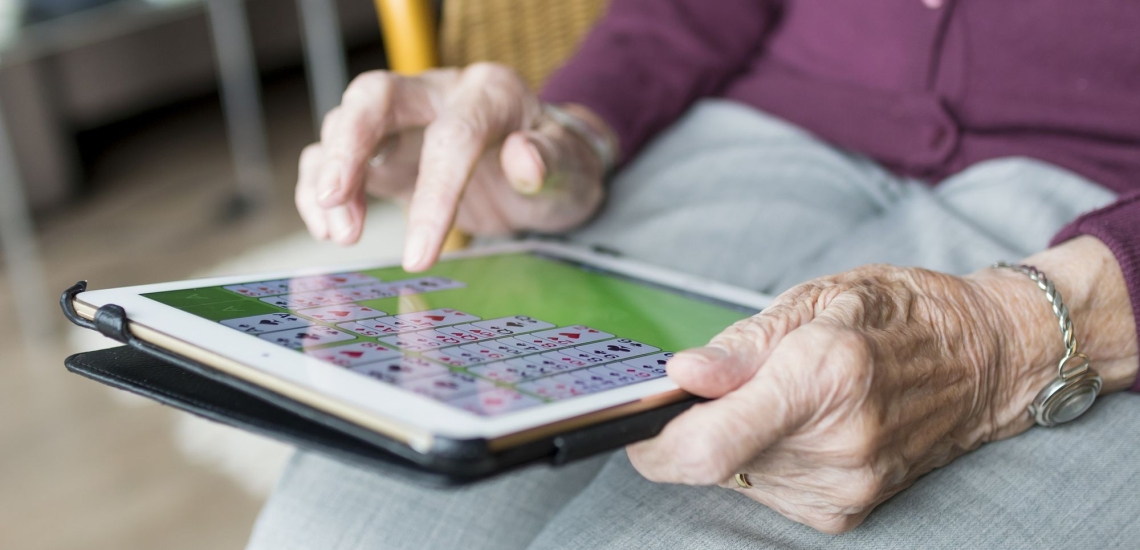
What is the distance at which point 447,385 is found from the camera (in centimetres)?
43

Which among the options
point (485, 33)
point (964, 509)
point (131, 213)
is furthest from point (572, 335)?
point (131, 213)

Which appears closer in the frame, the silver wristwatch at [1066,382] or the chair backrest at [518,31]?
the silver wristwatch at [1066,382]

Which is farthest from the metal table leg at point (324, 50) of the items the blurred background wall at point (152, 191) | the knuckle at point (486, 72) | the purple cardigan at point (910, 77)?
the knuckle at point (486, 72)

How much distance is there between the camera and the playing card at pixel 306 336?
1.54ft

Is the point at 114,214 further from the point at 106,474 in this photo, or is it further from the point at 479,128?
the point at 479,128

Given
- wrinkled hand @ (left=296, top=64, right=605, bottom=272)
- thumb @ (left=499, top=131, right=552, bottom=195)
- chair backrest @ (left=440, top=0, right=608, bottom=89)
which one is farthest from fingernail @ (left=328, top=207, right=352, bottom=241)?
Result: chair backrest @ (left=440, top=0, right=608, bottom=89)

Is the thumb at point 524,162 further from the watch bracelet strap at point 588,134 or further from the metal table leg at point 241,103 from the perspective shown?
the metal table leg at point 241,103

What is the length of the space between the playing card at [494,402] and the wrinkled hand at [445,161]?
0.72ft

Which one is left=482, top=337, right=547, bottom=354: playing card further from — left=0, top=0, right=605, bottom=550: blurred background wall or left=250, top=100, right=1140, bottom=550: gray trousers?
left=0, top=0, right=605, bottom=550: blurred background wall

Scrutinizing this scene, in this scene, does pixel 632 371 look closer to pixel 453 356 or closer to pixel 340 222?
pixel 453 356

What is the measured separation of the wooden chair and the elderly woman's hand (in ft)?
1.47

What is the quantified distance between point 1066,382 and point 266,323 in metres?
0.46

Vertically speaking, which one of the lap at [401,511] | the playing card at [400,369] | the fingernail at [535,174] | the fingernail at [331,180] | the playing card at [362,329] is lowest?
the lap at [401,511]

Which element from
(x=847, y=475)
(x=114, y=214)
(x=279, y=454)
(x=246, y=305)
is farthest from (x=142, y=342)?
(x=114, y=214)
